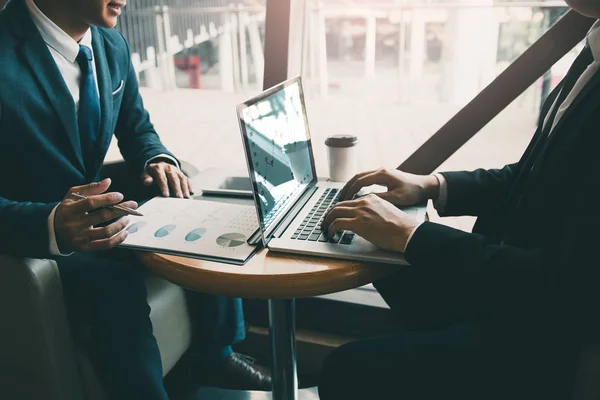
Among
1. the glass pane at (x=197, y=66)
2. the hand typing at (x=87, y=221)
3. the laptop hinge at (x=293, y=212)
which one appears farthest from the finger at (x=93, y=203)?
the glass pane at (x=197, y=66)

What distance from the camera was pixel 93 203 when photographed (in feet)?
3.44

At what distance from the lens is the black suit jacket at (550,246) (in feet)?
2.73

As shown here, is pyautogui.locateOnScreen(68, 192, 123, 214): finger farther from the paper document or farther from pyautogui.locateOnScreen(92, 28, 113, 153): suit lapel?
pyautogui.locateOnScreen(92, 28, 113, 153): suit lapel

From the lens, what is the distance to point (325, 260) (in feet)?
3.49

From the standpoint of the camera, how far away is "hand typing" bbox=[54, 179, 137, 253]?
3.47 feet

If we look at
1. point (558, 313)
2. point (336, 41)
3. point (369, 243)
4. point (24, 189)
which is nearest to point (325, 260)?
point (369, 243)

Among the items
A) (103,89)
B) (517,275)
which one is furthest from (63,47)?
(517,275)

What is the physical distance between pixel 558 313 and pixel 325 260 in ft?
1.46

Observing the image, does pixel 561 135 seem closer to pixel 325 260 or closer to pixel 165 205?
pixel 325 260

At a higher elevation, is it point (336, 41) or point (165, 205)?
point (336, 41)

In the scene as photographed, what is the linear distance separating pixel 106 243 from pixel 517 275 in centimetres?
Result: 82

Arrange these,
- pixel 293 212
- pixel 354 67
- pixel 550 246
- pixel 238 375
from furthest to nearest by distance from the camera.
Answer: pixel 354 67, pixel 238 375, pixel 293 212, pixel 550 246

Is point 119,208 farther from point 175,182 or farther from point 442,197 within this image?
point 442,197

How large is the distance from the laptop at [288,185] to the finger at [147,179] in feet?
1.49
